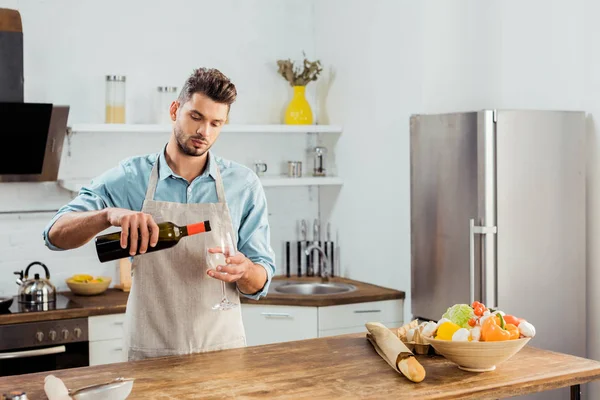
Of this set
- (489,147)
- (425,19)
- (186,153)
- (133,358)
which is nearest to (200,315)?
(133,358)

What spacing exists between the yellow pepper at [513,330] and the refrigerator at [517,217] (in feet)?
4.77

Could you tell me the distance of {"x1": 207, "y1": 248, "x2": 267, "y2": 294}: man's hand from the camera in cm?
242

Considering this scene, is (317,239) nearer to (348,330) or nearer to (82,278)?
(348,330)

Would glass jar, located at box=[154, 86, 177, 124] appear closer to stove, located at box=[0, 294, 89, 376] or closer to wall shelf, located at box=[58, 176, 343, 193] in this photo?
wall shelf, located at box=[58, 176, 343, 193]

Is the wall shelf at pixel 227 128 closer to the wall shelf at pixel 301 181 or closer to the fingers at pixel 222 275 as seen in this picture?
the wall shelf at pixel 301 181

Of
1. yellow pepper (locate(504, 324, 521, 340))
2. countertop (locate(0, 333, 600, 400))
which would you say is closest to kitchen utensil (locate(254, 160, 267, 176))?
countertop (locate(0, 333, 600, 400))

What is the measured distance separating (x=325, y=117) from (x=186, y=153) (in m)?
2.54

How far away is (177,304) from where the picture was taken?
2.93 meters

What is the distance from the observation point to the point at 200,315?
9.59ft

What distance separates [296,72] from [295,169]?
2.01 feet

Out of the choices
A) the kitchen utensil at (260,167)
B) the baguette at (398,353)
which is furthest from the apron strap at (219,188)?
the kitchen utensil at (260,167)

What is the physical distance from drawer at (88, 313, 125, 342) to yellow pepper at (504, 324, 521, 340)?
225 centimetres

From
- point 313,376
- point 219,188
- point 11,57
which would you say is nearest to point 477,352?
point 313,376

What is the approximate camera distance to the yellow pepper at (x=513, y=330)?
95.6 inches
